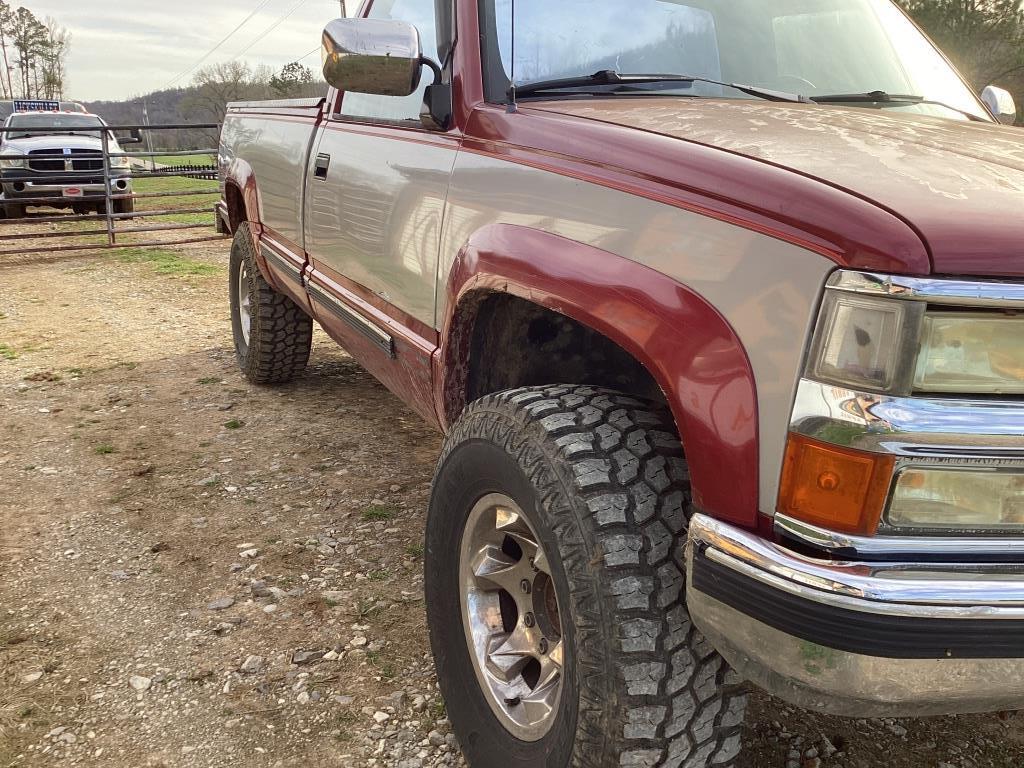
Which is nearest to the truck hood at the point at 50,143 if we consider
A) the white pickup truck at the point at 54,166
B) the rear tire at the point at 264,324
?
the white pickup truck at the point at 54,166

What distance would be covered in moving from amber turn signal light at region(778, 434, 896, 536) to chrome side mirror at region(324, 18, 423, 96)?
144 cm

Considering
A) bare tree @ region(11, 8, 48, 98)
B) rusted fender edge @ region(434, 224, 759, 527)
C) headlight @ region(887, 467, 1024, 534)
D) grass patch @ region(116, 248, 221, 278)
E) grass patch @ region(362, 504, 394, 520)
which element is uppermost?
bare tree @ region(11, 8, 48, 98)

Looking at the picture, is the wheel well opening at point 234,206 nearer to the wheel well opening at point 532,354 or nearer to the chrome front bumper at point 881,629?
the wheel well opening at point 532,354

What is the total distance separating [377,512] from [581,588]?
2002 mm

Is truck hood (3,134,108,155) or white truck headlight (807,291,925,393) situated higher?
truck hood (3,134,108,155)

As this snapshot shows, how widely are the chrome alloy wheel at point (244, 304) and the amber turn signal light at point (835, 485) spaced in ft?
12.7

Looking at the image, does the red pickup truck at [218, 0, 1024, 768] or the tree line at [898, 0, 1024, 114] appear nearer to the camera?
the red pickup truck at [218, 0, 1024, 768]

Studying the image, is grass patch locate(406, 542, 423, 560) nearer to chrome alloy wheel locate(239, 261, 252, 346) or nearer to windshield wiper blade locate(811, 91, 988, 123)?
windshield wiper blade locate(811, 91, 988, 123)

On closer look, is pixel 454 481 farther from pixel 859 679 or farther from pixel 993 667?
pixel 993 667

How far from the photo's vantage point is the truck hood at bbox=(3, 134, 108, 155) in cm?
1320

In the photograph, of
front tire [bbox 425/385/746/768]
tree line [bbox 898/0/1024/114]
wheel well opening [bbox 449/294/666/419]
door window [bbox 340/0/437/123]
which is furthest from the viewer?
tree line [bbox 898/0/1024/114]

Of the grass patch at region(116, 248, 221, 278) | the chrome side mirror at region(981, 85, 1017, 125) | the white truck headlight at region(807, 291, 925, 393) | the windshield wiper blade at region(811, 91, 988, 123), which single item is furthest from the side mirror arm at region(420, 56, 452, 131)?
the grass patch at region(116, 248, 221, 278)

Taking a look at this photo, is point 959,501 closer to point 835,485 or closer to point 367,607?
point 835,485

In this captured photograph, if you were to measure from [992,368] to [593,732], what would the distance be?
878 mm
